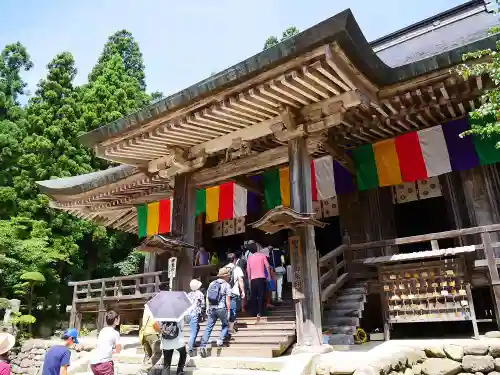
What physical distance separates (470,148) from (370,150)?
6.51 ft

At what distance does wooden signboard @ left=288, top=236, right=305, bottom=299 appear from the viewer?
6.29 meters

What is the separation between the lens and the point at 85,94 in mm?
24516

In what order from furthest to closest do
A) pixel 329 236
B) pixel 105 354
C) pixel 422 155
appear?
pixel 329 236 < pixel 422 155 < pixel 105 354

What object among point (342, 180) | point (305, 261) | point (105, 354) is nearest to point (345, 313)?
point (305, 261)

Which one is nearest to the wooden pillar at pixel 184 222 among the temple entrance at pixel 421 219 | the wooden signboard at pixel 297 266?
the wooden signboard at pixel 297 266

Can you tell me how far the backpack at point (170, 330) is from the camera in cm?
546

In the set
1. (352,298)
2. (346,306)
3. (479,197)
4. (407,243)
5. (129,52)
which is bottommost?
(346,306)

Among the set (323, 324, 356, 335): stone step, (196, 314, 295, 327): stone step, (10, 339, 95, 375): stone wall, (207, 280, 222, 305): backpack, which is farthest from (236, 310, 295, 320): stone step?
(10, 339, 95, 375): stone wall

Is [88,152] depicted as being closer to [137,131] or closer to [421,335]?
[137,131]

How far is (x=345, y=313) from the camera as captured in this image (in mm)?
7348

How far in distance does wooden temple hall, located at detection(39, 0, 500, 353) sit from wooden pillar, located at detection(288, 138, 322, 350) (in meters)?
0.02

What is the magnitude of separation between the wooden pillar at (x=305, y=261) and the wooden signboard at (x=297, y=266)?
0.05ft

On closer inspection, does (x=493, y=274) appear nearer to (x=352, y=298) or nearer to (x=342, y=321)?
(x=352, y=298)

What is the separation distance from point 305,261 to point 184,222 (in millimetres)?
3336
